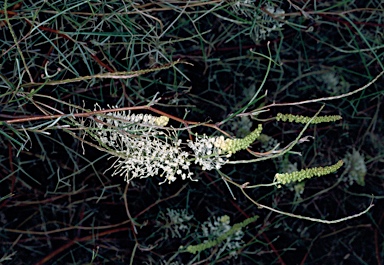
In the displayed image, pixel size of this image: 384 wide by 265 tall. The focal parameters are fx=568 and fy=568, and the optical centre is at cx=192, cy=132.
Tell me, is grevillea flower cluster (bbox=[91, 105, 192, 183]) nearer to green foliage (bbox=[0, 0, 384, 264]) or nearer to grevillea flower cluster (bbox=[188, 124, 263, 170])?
grevillea flower cluster (bbox=[188, 124, 263, 170])

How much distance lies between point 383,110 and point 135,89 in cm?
59

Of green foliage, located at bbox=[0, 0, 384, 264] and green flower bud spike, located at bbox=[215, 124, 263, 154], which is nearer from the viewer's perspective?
green flower bud spike, located at bbox=[215, 124, 263, 154]

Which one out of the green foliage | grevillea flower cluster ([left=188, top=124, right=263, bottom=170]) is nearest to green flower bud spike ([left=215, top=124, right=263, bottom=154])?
grevillea flower cluster ([left=188, top=124, right=263, bottom=170])

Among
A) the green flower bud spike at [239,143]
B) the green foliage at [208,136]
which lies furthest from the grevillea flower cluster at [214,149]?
the green foliage at [208,136]

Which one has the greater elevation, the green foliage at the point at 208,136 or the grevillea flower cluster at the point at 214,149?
the grevillea flower cluster at the point at 214,149

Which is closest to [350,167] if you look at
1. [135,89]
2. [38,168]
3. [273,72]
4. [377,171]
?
[377,171]

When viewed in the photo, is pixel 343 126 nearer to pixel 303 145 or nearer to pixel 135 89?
pixel 303 145

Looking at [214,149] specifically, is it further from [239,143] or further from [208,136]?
[208,136]

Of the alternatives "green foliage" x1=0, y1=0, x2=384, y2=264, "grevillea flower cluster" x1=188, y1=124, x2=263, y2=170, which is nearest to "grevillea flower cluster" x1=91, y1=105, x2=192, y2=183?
"grevillea flower cluster" x1=188, y1=124, x2=263, y2=170

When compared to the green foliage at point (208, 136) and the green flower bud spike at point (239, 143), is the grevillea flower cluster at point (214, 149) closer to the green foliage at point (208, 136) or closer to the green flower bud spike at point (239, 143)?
the green flower bud spike at point (239, 143)

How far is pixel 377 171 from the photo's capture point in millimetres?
1309

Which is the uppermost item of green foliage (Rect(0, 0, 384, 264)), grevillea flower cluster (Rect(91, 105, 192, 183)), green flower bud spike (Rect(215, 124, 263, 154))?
green flower bud spike (Rect(215, 124, 263, 154))

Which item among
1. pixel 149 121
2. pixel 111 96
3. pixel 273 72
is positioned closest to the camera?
pixel 149 121

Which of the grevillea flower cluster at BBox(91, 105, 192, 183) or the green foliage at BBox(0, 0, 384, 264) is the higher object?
the grevillea flower cluster at BBox(91, 105, 192, 183)
